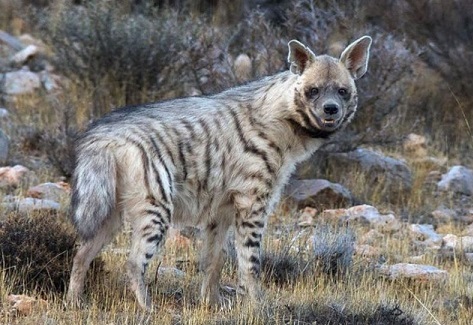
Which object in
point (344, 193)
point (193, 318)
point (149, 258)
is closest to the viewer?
point (193, 318)

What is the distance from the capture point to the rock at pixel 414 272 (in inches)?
264

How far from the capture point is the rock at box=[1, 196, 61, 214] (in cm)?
761

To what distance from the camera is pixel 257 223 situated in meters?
6.01

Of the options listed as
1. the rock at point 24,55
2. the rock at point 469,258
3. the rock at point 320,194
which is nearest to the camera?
the rock at point 469,258

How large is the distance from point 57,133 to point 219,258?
395cm

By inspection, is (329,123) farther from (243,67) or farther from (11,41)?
(11,41)

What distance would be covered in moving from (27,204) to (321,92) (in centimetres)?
287

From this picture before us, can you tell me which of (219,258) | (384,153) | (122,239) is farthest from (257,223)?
(384,153)

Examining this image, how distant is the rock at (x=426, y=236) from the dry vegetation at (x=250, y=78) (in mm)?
192

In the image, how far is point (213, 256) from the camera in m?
6.25

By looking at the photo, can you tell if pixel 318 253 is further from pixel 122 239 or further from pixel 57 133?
pixel 57 133

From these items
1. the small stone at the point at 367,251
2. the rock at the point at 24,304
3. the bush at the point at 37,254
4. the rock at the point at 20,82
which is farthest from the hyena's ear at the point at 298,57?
the rock at the point at 20,82

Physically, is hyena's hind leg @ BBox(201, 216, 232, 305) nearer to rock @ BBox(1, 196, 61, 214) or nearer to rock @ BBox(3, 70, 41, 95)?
rock @ BBox(1, 196, 61, 214)

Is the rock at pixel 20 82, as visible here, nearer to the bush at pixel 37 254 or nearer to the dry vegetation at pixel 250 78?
the dry vegetation at pixel 250 78
